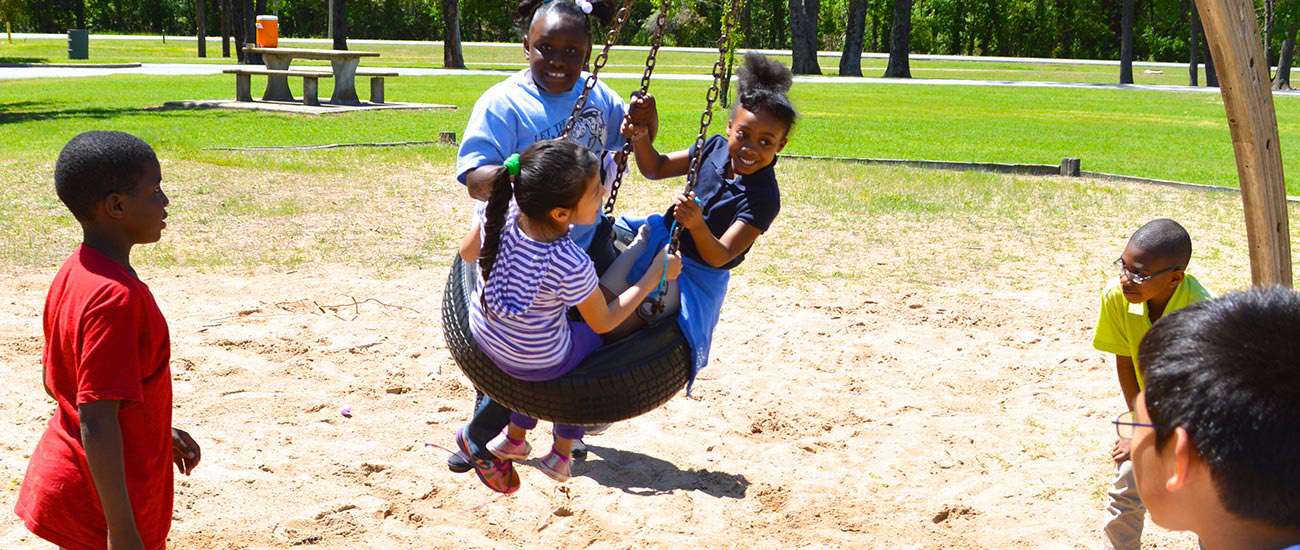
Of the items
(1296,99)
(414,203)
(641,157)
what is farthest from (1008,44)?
(641,157)

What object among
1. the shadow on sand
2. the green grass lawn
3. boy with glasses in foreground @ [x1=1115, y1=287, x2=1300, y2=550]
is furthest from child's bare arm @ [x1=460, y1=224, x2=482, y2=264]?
the green grass lawn

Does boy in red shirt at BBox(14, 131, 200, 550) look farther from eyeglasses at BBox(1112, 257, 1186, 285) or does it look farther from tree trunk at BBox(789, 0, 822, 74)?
tree trunk at BBox(789, 0, 822, 74)

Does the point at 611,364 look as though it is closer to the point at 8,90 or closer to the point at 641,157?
the point at 641,157

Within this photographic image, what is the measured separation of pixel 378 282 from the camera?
7.50 meters

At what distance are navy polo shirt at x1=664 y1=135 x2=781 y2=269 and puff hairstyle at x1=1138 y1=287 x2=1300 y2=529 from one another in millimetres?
2165

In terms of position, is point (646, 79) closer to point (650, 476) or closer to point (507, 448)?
point (507, 448)

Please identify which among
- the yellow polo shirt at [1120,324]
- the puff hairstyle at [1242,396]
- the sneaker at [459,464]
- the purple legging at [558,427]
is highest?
the puff hairstyle at [1242,396]

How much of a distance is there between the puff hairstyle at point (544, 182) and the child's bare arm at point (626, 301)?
28 centimetres

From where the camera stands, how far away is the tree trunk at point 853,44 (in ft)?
121

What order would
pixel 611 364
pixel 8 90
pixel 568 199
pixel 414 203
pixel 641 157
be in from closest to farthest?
pixel 568 199, pixel 611 364, pixel 641 157, pixel 414 203, pixel 8 90

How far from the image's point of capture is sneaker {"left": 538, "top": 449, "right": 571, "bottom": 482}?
3.91 metres

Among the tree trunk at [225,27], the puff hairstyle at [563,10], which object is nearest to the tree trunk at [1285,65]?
the tree trunk at [225,27]

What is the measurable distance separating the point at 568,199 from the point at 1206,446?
191cm

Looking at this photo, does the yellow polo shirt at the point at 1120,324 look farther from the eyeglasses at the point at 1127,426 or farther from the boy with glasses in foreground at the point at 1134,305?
the eyeglasses at the point at 1127,426
